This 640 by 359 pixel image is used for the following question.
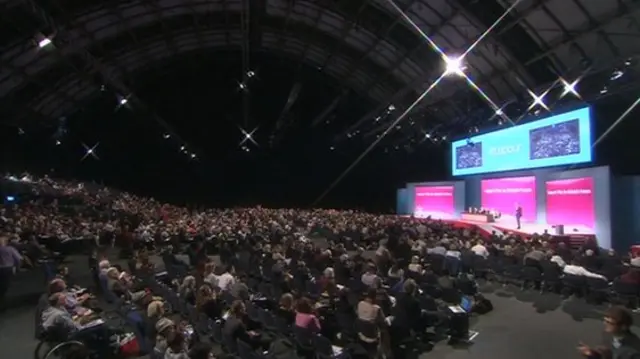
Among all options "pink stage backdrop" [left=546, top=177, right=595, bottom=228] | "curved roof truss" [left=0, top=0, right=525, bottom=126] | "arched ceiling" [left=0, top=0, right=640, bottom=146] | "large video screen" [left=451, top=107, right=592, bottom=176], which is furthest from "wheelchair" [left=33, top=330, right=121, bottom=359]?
"pink stage backdrop" [left=546, top=177, right=595, bottom=228]

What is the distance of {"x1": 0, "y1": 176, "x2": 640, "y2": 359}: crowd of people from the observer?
263 inches

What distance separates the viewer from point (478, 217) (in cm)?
2459

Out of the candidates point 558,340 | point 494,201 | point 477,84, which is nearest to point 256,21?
point 477,84

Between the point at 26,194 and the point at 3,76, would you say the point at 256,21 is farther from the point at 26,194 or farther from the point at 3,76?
the point at 26,194

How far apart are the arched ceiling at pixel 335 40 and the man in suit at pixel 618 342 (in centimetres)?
1325

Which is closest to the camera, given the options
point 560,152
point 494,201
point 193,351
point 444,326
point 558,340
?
point 193,351

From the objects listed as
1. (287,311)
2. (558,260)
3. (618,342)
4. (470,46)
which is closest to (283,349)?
(287,311)

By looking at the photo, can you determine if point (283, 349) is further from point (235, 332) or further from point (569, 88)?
point (569, 88)

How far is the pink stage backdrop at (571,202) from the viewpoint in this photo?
18.1 m

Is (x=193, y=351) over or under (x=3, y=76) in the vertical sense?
under

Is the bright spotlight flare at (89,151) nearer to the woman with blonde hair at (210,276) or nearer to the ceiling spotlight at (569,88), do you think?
the woman with blonde hair at (210,276)

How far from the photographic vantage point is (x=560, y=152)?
18562mm

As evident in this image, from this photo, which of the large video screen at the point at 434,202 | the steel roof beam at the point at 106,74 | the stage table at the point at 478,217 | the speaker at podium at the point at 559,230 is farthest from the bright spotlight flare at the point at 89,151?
the speaker at podium at the point at 559,230

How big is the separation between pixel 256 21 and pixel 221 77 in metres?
10.1
